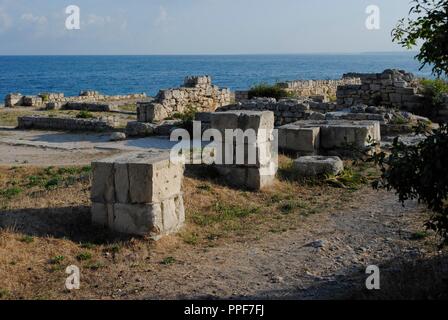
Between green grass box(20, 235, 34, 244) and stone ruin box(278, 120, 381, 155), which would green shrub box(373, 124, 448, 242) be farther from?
stone ruin box(278, 120, 381, 155)

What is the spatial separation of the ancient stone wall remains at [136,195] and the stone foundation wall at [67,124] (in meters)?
10.7

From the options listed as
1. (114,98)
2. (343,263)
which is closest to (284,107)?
(343,263)

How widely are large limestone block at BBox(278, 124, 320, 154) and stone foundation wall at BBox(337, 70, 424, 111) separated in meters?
7.47

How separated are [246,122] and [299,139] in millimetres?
2438

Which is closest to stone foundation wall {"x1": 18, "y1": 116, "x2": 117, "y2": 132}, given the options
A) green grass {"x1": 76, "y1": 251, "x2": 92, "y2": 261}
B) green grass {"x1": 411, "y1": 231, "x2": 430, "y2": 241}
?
green grass {"x1": 76, "y1": 251, "x2": 92, "y2": 261}

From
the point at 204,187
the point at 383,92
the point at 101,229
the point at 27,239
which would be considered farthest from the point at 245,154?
the point at 383,92

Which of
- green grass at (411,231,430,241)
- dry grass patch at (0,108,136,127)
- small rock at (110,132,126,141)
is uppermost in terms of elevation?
dry grass patch at (0,108,136,127)

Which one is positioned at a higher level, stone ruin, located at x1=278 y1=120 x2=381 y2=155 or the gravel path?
stone ruin, located at x1=278 y1=120 x2=381 y2=155

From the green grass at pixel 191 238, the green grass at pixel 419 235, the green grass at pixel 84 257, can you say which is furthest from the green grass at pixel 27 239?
the green grass at pixel 419 235

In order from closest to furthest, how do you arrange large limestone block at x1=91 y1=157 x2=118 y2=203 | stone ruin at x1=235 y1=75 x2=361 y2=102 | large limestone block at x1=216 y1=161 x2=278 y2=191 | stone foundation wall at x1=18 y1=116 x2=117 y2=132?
large limestone block at x1=91 y1=157 x2=118 y2=203, large limestone block at x1=216 y1=161 x2=278 y2=191, stone foundation wall at x1=18 y1=116 x2=117 y2=132, stone ruin at x1=235 y1=75 x2=361 y2=102

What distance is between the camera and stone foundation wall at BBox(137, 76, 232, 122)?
19.9m

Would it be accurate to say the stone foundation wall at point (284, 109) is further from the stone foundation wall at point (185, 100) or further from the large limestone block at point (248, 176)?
the large limestone block at point (248, 176)

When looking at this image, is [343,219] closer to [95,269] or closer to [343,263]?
[343,263]

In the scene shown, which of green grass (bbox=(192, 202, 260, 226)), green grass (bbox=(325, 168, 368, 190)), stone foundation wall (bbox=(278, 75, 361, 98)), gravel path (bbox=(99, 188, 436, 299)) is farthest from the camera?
stone foundation wall (bbox=(278, 75, 361, 98))
